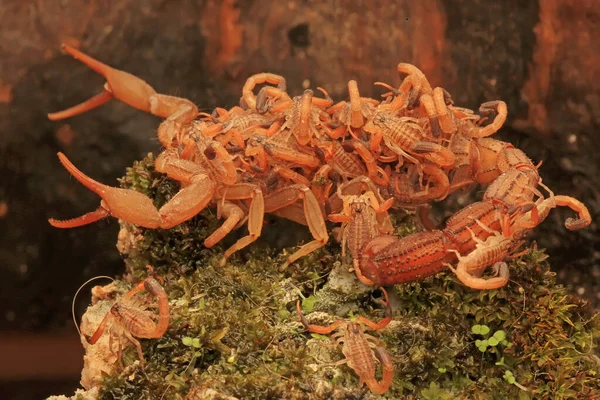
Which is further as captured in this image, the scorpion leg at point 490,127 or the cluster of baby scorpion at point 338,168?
A: the scorpion leg at point 490,127

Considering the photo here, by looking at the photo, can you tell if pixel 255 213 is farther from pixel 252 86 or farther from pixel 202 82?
pixel 202 82

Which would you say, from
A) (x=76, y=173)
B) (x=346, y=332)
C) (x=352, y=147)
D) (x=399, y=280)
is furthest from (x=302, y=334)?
(x=76, y=173)

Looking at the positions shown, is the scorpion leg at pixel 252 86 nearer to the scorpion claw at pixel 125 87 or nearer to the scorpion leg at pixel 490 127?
the scorpion claw at pixel 125 87

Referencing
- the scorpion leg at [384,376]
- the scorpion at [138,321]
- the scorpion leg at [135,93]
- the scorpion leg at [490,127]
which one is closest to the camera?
A: the scorpion leg at [384,376]

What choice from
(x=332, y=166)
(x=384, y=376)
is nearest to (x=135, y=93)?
(x=332, y=166)

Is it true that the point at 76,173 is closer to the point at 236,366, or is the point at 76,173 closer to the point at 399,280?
the point at 236,366

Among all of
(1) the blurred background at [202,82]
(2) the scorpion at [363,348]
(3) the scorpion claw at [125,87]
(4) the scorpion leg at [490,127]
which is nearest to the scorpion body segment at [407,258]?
(2) the scorpion at [363,348]
